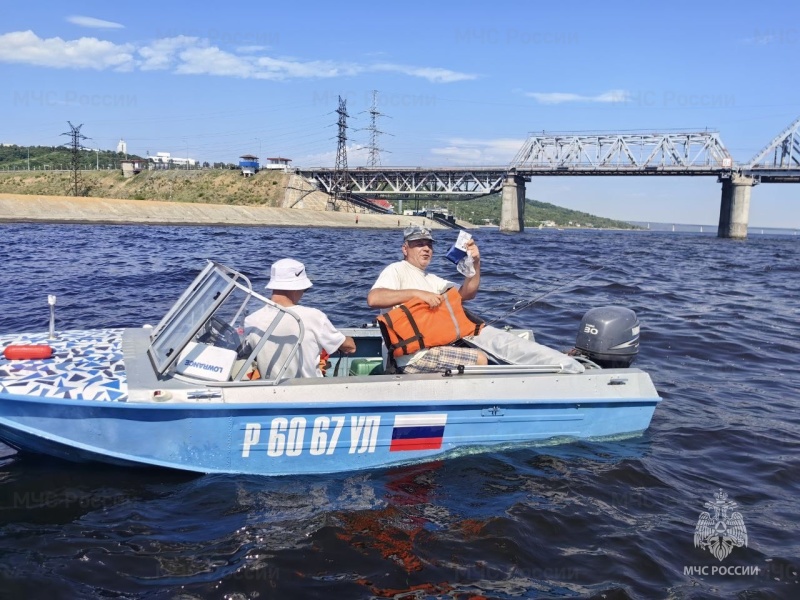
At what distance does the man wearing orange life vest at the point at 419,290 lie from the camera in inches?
254

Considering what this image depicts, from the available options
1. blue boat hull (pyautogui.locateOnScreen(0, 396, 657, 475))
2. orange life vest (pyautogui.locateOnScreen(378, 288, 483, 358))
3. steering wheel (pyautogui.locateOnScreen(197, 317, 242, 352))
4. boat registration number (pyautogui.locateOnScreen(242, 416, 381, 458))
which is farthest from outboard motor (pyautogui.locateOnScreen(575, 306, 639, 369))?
steering wheel (pyautogui.locateOnScreen(197, 317, 242, 352))

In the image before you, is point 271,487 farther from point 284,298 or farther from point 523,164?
point 523,164

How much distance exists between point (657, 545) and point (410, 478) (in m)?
2.16

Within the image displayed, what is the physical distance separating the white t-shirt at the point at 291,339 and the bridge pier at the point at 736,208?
81.8m

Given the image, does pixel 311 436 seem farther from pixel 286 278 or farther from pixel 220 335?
pixel 286 278

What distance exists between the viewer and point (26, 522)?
16.5ft

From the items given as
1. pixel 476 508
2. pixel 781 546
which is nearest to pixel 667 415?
pixel 781 546

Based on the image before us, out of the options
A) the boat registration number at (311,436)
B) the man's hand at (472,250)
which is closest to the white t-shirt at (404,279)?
the man's hand at (472,250)

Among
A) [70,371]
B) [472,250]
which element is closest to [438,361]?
[472,250]

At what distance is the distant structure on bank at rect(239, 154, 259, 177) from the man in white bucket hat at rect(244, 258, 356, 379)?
101 m

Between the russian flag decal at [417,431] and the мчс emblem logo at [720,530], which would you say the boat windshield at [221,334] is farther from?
the мчс emblem logo at [720,530]

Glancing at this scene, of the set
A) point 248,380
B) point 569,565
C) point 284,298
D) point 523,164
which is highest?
point 523,164

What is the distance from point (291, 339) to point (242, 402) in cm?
72

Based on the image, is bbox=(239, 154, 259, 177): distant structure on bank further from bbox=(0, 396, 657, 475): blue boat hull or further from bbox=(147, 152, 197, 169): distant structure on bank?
bbox=(0, 396, 657, 475): blue boat hull
